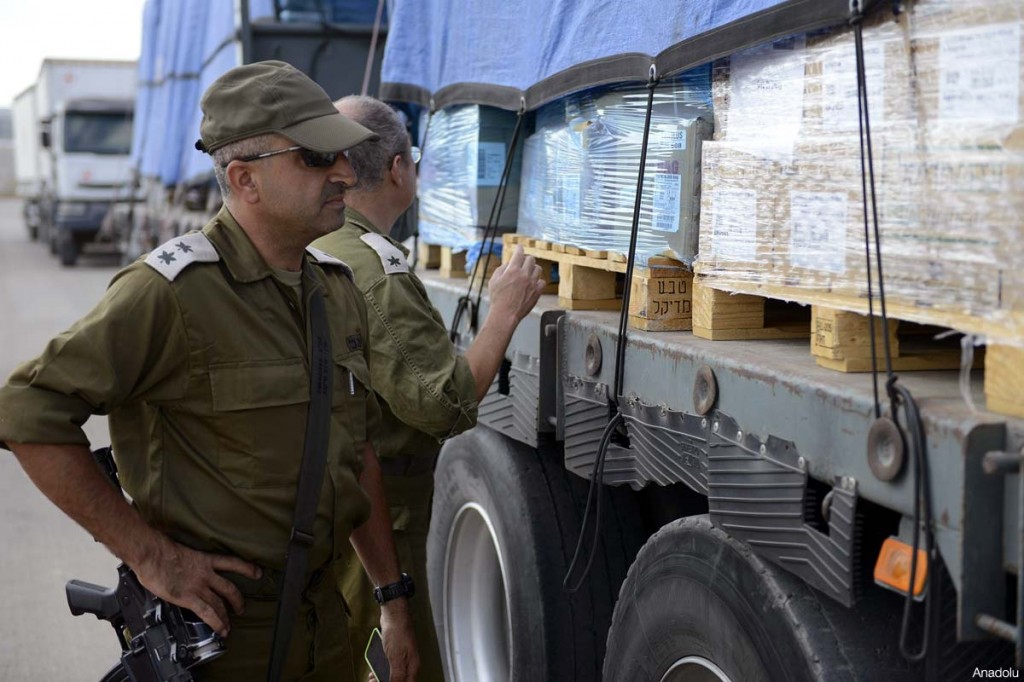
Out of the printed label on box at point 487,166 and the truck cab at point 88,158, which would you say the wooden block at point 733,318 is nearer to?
the printed label on box at point 487,166

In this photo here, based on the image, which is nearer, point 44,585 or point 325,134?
point 325,134

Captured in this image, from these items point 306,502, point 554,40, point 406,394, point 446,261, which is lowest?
point 306,502

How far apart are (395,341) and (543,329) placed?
432 millimetres

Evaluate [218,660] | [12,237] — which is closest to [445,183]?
[218,660]

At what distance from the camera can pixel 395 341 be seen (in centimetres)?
331

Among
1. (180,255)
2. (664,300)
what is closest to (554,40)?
(664,300)

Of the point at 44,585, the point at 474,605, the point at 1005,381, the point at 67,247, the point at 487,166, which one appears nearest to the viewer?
the point at 1005,381

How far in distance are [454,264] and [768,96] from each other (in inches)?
85.6

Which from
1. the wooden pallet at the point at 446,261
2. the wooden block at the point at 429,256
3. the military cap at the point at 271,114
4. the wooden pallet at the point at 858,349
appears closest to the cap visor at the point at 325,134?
the military cap at the point at 271,114

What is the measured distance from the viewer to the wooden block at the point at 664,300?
9.97ft

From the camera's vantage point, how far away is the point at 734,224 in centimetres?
275

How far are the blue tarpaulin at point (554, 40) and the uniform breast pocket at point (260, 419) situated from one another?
3.82 ft

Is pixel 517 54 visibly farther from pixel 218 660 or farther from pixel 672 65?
pixel 218 660

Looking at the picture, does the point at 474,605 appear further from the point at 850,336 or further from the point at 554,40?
the point at 850,336
